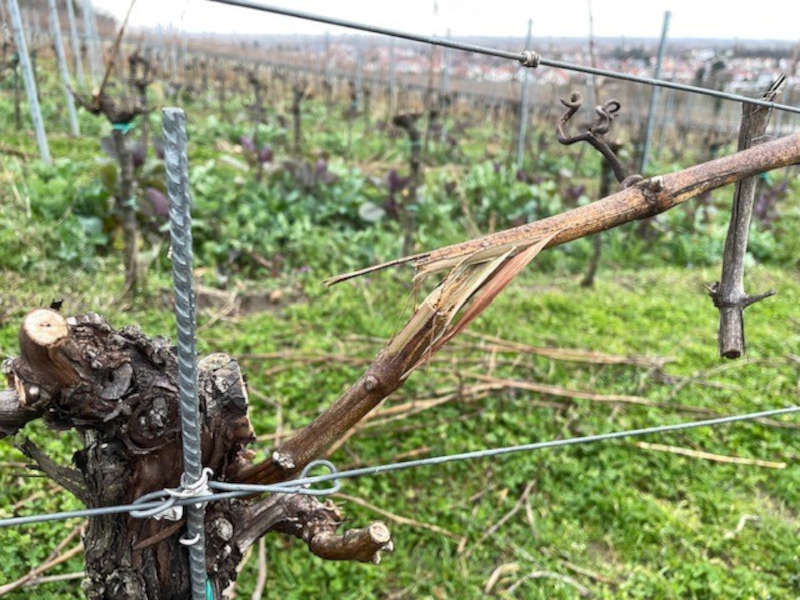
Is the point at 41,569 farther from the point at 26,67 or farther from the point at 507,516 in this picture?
the point at 26,67

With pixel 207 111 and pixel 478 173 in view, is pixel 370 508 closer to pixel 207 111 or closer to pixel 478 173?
pixel 478 173

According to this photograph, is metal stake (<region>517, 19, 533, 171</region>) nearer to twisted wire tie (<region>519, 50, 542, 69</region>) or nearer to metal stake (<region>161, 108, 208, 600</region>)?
twisted wire tie (<region>519, 50, 542, 69</region>)

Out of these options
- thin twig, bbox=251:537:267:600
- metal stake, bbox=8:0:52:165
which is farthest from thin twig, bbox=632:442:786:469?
metal stake, bbox=8:0:52:165

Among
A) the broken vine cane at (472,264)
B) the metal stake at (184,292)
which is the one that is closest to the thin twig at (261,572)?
the broken vine cane at (472,264)

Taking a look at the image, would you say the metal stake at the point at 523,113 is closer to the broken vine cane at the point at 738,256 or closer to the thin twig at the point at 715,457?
the thin twig at the point at 715,457

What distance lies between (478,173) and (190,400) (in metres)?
5.84

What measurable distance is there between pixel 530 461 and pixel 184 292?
2260 mm

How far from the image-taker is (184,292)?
926mm

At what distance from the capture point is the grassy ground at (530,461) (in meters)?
2.29

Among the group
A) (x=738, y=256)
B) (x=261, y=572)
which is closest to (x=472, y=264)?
(x=738, y=256)

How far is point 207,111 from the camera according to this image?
1097 centimetres

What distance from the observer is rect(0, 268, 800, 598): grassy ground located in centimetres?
229

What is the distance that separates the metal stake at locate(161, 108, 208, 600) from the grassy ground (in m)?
0.98

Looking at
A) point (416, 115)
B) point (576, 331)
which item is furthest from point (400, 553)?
point (416, 115)
